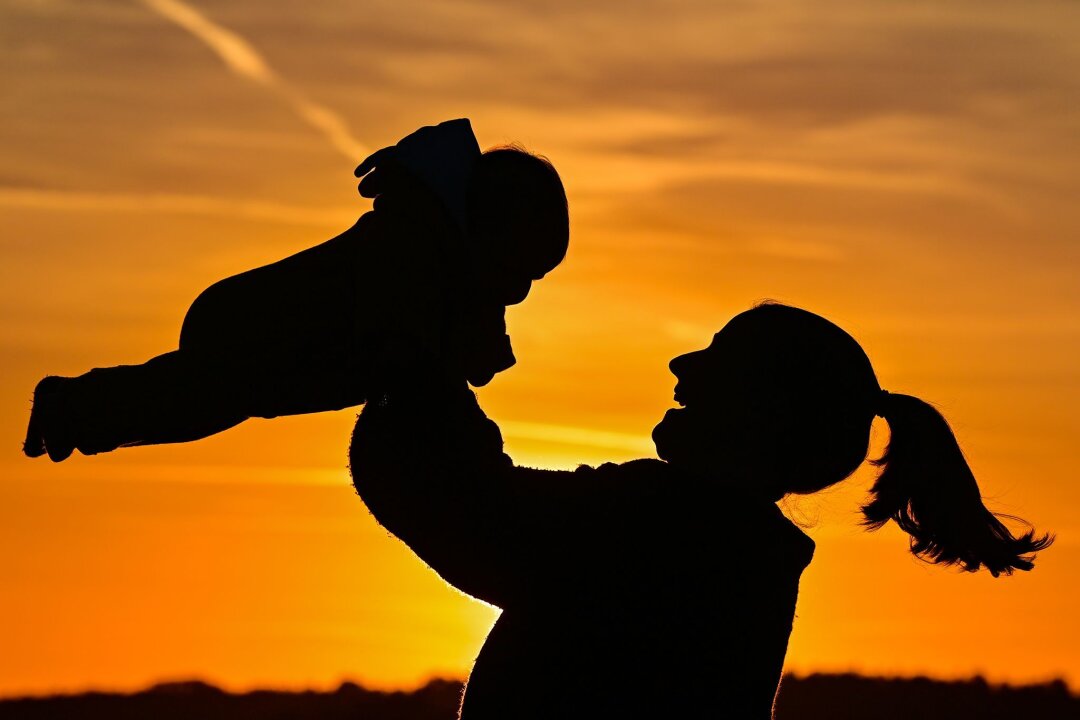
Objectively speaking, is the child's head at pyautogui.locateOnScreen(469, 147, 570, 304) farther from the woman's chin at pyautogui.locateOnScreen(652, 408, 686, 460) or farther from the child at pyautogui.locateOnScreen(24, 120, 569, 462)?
the woman's chin at pyautogui.locateOnScreen(652, 408, 686, 460)

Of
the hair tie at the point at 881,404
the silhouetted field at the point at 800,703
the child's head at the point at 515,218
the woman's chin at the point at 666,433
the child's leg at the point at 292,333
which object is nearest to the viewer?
the child's leg at the point at 292,333

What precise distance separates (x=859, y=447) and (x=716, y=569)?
502 millimetres

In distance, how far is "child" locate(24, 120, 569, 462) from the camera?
146 inches

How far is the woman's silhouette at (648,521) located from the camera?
3543 millimetres

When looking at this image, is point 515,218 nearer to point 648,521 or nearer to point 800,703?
point 648,521

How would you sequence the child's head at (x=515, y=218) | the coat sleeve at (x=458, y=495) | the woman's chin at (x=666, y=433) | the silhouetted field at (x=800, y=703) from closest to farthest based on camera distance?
the coat sleeve at (x=458, y=495)
the woman's chin at (x=666, y=433)
the child's head at (x=515, y=218)
the silhouetted field at (x=800, y=703)

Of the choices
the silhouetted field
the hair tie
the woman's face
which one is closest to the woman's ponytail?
the hair tie

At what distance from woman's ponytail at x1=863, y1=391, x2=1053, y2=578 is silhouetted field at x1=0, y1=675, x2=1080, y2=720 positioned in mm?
8742

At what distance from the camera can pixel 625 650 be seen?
145 inches

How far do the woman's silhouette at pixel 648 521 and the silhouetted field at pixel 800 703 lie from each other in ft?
29.8

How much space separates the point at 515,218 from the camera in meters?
4.13

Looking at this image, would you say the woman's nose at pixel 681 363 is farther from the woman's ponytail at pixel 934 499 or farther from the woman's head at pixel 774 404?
the woman's ponytail at pixel 934 499

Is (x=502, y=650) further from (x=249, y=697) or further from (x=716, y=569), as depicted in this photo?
(x=249, y=697)

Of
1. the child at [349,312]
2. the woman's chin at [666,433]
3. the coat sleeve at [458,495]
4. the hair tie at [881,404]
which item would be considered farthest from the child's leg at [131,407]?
the hair tie at [881,404]
